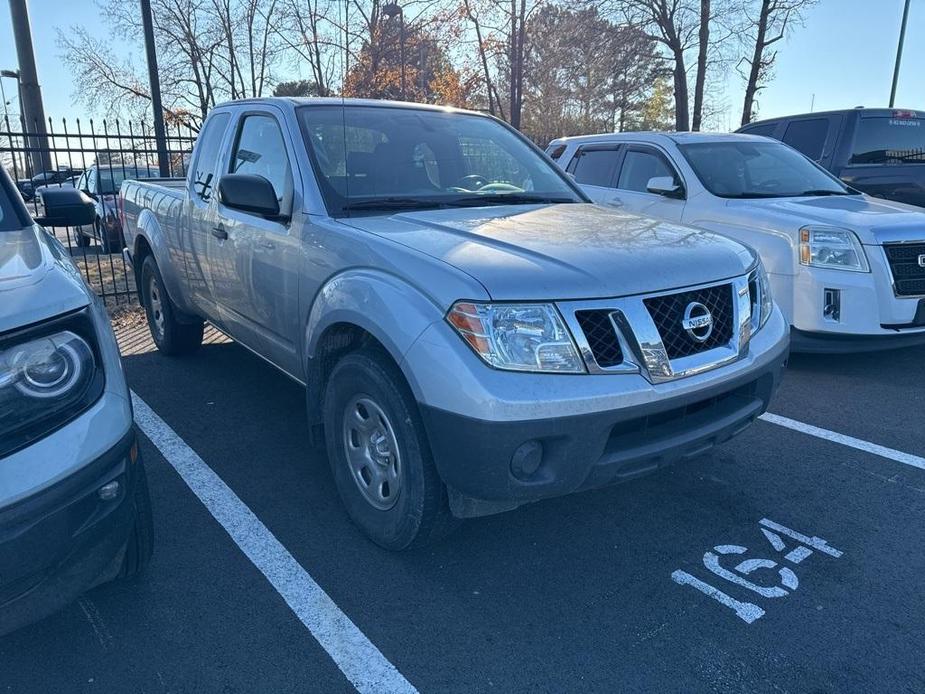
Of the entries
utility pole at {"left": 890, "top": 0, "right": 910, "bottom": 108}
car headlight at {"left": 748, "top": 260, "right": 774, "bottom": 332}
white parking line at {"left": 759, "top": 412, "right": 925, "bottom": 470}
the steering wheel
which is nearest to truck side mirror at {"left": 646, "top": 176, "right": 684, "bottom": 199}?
white parking line at {"left": 759, "top": 412, "right": 925, "bottom": 470}

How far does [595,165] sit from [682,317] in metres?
4.98

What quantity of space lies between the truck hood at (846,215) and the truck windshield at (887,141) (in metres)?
2.38

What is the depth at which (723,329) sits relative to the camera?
9.62ft

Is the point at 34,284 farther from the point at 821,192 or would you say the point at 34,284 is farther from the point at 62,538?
the point at 821,192

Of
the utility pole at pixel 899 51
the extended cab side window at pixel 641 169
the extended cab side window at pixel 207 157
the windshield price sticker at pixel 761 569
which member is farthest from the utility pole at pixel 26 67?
the utility pole at pixel 899 51

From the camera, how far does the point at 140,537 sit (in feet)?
8.49

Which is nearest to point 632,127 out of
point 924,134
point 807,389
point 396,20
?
point 396,20

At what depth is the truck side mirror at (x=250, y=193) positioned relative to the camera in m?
3.38

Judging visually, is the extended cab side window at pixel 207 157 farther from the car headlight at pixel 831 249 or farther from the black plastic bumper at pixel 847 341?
the black plastic bumper at pixel 847 341

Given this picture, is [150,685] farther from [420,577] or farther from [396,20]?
[396,20]

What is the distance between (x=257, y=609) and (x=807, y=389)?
13.6 ft

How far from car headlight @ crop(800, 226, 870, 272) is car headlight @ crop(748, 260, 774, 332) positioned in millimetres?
2132

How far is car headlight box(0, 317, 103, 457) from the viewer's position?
195 cm

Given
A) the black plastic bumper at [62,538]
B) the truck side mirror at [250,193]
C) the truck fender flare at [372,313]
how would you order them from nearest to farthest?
the black plastic bumper at [62,538], the truck fender flare at [372,313], the truck side mirror at [250,193]
